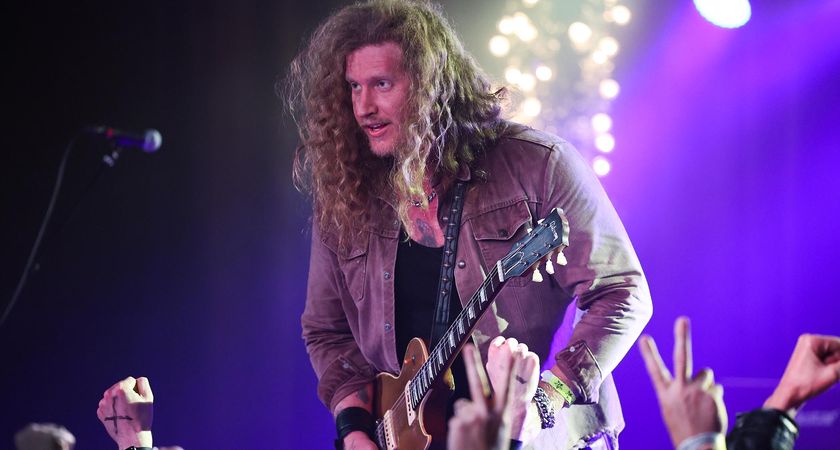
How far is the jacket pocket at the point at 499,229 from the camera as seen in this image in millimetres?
2969

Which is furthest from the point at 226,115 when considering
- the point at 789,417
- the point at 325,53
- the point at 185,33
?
the point at 789,417

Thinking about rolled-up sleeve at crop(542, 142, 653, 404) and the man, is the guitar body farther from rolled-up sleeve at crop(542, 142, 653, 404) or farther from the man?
rolled-up sleeve at crop(542, 142, 653, 404)

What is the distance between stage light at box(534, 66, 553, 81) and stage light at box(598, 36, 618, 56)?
0.39 m

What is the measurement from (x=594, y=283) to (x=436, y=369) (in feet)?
1.90

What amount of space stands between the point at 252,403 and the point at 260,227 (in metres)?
1.16

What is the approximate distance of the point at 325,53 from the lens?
11.5 feet

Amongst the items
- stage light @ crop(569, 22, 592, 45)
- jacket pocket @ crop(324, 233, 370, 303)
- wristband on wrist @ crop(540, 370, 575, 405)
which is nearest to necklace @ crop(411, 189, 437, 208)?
jacket pocket @ crop(324, 233, 370, 303)

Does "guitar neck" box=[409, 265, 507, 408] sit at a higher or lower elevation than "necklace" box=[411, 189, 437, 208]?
lower

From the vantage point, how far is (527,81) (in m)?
6.21

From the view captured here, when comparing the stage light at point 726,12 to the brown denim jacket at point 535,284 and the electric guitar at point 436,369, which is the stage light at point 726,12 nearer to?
the brown denim jacket at point 535,284

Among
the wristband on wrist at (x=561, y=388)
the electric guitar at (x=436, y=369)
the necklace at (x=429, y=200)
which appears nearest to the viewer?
the electric guitar at (x=436, y=369)

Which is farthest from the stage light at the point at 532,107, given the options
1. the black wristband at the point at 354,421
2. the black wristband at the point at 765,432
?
the black wristband at the point at 765,432

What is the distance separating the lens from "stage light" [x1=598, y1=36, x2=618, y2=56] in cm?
611

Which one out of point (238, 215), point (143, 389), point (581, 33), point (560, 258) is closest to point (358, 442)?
point (143, 389)
